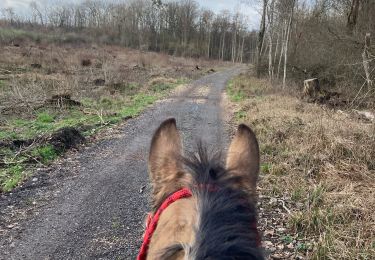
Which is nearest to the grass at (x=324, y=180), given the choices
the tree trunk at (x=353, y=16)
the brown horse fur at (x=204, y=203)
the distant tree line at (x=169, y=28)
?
the brown horse fur at (x=204, y=203)

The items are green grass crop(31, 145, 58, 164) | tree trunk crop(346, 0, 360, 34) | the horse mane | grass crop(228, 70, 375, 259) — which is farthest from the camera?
tree trunk crop(346, 0, 360, 34)

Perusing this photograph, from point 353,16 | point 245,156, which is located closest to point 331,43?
point 353,16

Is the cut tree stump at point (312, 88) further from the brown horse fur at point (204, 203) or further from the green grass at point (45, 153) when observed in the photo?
the brown horse fur at point (204, 203)

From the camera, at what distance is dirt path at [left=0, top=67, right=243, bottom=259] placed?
4492 mm

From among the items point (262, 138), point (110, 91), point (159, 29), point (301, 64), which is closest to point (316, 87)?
point (301, 64)

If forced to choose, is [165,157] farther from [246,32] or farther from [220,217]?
[246,32]

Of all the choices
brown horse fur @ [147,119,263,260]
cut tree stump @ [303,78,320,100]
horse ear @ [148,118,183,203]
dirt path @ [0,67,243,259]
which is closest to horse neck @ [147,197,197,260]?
brown horse fur @ [147,119,263,260]

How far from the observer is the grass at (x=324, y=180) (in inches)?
169

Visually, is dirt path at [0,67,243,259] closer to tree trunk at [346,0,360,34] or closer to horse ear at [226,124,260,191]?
horse ear at [226,124,260,191]

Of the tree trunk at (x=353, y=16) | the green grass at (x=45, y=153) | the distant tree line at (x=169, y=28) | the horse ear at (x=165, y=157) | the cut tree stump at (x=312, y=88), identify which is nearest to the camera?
the horse ear at (x=165, y=157)

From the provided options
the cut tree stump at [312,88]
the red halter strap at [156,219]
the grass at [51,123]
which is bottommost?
the grass at [51,123]

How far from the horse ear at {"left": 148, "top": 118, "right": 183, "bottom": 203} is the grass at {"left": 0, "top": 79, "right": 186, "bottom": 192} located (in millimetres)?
5068

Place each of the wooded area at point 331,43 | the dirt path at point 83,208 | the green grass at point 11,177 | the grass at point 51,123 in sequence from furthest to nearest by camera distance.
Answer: the wooded area at point 331,43
the grass at point 51,123
the green grass at point 11,177
the dirt path at point 83,208

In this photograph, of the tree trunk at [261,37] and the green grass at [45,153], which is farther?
the tree trunk at [261,37]
